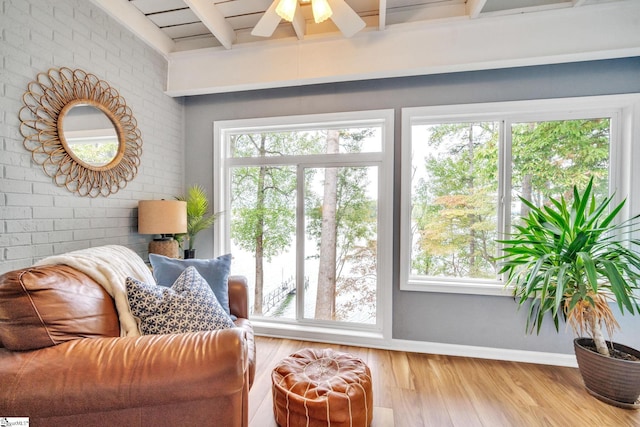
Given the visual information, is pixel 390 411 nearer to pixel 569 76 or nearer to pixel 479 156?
pixel 479 156

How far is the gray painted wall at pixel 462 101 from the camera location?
2.05 meters

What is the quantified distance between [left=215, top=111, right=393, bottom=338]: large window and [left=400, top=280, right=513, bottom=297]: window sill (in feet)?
0.73

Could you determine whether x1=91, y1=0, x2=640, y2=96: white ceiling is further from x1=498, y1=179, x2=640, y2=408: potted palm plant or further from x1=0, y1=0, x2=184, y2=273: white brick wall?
x1=498, y1=179, x2=640, y2=408: potted palm plant

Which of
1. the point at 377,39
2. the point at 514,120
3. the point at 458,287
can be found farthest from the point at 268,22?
the point at 458,287

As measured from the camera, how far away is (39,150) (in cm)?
156

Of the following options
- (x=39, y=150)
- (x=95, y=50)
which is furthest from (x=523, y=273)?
(x=95, y=50)

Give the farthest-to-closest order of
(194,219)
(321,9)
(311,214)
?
1. (311,214)
2. (194,219)
3. (321,9)

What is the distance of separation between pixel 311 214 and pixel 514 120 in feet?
6.35

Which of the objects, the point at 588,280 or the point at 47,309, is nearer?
the point at 47,309

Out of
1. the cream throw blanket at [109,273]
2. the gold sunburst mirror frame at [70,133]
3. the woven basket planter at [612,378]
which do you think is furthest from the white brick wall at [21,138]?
the woven basket planter at [612,378]

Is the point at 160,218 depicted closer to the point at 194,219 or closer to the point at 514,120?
the point at 194,219

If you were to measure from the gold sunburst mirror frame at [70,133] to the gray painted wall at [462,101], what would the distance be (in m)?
1.06

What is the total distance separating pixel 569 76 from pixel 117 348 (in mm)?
3308

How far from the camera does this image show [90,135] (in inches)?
72.6
